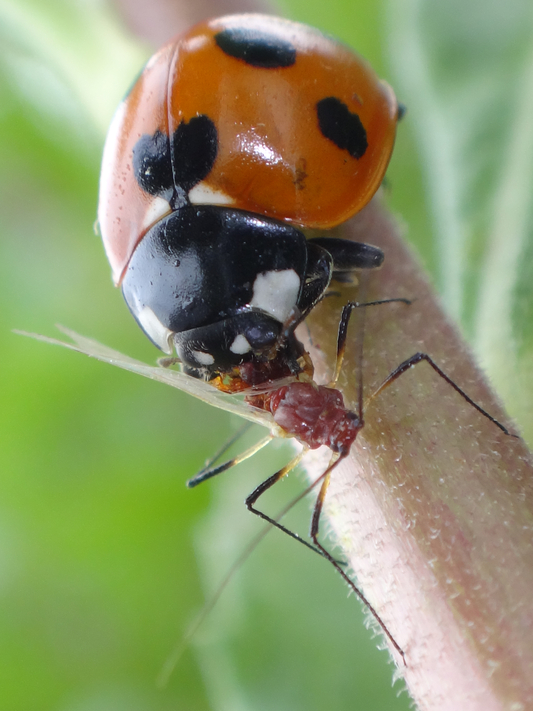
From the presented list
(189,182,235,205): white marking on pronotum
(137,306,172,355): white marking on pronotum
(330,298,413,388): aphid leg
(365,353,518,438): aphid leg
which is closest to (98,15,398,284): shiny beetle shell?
(189,182,235,205): white marking on pronotum

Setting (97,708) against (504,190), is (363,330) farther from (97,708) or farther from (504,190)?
(97,708)

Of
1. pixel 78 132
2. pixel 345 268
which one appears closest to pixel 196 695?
pixel 345 268

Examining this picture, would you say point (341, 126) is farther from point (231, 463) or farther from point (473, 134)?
point (231, 463)

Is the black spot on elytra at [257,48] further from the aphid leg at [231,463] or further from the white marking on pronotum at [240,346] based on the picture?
the aphid leg at [231,463]

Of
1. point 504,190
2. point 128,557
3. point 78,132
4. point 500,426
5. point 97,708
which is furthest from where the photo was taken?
point 78,132

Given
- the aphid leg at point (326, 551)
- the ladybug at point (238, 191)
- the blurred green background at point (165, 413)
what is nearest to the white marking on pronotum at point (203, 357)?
the ladybug at point (238, 191)

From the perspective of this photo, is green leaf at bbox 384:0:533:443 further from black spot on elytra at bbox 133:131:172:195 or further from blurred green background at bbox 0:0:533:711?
black spot on elytra at bbox 133:131:172:195
